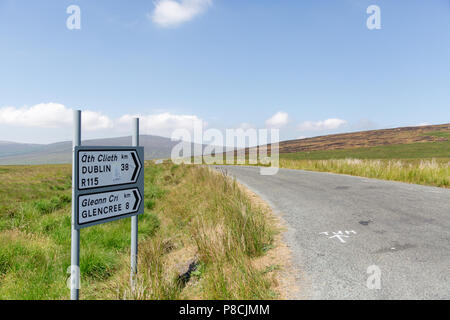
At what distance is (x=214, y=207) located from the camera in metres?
7.02

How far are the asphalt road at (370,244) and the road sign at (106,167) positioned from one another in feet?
8.24

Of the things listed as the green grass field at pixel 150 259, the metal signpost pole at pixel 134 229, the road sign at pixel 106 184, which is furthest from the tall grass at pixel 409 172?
the road sign at pixel 106 184

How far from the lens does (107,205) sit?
3135mm

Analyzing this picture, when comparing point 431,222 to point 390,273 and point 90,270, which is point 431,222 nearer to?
point 390,273

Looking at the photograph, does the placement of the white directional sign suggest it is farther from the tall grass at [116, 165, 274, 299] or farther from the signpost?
the tall grass at [116, 165, 274, 299]

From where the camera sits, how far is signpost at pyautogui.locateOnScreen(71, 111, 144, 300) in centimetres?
277

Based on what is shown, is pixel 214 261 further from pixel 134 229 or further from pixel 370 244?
pixel 370 244

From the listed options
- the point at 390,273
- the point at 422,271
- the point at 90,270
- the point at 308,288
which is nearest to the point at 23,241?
the point at 90,270

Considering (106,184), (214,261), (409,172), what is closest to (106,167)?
(106,184)

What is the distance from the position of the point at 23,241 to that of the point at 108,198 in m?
4.20

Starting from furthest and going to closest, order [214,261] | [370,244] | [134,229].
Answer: [370,244], [214,261], [134,229]

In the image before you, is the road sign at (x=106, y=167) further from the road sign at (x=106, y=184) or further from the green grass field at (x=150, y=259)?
the green grass field at (x=150, y=259)

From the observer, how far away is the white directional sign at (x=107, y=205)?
2850 mm

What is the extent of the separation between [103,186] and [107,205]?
24 cm
